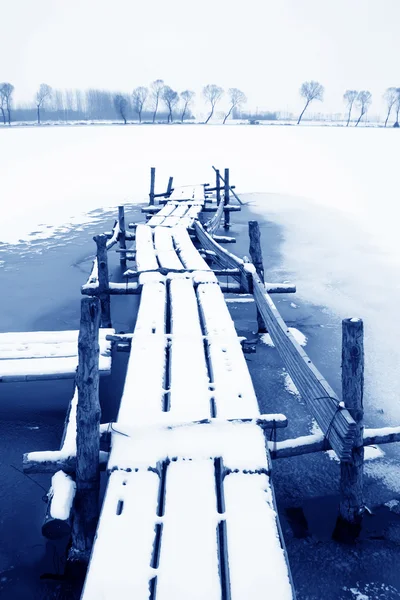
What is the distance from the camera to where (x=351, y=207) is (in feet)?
67.8

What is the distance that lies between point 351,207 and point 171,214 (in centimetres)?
978

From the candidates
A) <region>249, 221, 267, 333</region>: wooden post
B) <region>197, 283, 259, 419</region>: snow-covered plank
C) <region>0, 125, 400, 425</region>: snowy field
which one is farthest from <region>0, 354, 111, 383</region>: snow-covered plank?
<region>0, 125, 400, 425</region>: snowy field

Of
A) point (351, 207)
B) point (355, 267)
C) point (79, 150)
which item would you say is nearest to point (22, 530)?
point (355, 267)

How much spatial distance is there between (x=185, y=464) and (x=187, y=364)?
1.45 meters

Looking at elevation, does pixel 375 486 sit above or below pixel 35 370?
below

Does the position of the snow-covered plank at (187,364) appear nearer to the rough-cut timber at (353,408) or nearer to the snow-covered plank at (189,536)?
the snow-covered plank at (189,536)

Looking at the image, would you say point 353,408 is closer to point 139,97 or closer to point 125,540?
point 125,540

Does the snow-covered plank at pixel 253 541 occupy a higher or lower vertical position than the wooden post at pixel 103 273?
lower

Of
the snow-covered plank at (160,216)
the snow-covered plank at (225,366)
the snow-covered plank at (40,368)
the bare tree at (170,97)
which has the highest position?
the bare tree at (170,97)

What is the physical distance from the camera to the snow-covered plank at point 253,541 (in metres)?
2.97

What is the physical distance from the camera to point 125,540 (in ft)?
10.7

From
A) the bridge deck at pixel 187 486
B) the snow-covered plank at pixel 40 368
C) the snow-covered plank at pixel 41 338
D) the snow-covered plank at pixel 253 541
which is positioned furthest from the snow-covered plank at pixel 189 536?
the snow-covered plank at pixel 41 338

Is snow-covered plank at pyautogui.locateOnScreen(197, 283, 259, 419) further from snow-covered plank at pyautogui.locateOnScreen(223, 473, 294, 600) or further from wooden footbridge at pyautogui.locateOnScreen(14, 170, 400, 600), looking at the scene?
snow-covered plank at pyautogui.locateOnScreen(223, 473, 294, 600)

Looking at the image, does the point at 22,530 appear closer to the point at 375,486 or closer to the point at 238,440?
the point at 238,440
